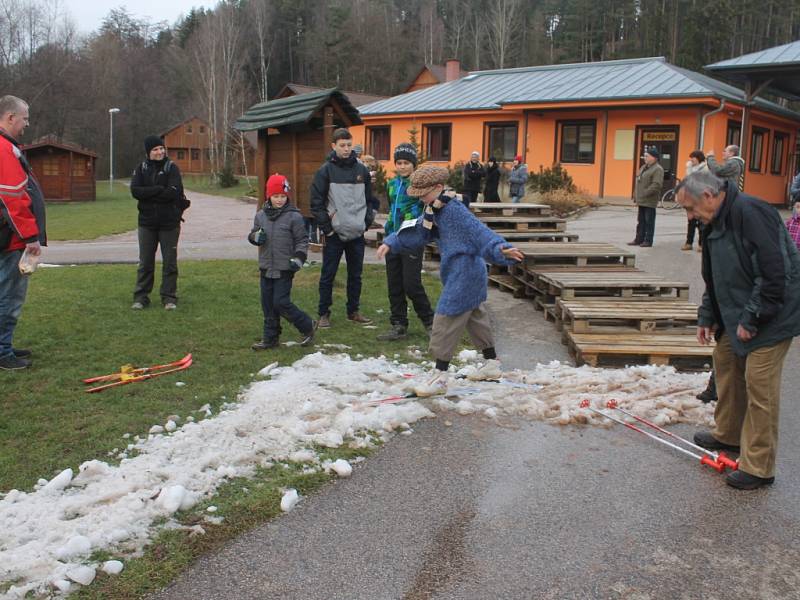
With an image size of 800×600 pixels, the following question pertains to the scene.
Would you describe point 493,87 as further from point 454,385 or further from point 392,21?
point 392,21

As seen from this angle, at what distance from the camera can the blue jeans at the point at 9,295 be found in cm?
665

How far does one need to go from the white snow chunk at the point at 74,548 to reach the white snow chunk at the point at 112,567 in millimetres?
165

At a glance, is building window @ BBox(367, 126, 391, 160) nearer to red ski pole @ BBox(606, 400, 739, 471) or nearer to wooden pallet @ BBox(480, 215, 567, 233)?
wooden pallet @ BBox(480, 215, 567, 233)

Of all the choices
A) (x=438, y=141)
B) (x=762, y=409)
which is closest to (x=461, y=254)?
(x=762, y=409)

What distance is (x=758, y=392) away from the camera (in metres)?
4.59

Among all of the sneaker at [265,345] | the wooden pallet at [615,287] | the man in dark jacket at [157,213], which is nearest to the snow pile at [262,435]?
the sneaker at [265,345]

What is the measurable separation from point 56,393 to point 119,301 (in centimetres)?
392

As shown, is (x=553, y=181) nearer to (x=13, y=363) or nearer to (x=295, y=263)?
(x=295, y=263)

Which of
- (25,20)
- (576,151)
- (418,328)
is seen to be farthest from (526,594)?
(25,20)

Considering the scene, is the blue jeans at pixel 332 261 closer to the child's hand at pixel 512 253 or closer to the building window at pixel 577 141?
the child's hand at pixel 512 253

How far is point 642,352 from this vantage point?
7227mm

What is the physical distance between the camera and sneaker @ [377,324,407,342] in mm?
8133

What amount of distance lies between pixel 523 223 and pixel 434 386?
6.88m

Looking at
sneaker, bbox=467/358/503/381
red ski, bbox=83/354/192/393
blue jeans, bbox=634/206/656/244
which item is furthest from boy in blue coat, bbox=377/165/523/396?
blue jeans, bbox=634/206/656/244
